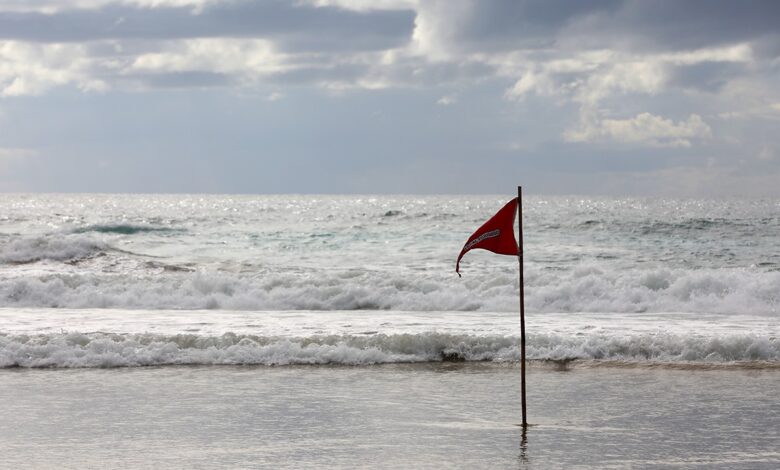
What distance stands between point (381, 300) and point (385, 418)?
1108 cm

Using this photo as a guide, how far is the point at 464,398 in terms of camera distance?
1058cm

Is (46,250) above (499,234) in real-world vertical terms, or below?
below

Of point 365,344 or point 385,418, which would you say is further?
point 365,344

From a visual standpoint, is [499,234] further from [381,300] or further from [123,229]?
[123,229]

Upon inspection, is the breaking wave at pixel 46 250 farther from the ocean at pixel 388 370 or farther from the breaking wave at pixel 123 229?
the breaking wave at pixel 123 229

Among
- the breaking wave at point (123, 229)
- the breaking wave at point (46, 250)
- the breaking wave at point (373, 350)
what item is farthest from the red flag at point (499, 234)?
the breaking wave at point (123, 229)

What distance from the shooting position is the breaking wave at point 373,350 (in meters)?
13.1

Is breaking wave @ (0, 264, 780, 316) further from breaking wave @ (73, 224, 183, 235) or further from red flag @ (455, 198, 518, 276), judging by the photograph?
breaking wave @ (73, 224, 183, 235)

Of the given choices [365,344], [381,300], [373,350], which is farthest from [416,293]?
[373,350]

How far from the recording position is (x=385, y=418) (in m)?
9.49

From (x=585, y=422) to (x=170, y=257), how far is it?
25.8 m

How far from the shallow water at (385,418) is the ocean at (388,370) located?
36 mm

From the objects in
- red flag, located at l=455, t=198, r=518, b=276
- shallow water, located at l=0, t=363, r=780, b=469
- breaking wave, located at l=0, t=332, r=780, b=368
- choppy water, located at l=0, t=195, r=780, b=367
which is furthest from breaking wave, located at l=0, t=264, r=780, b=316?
red flag, located at l=455, t=198, r=518, b=276

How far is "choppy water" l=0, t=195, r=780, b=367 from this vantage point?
1342 centimetres
